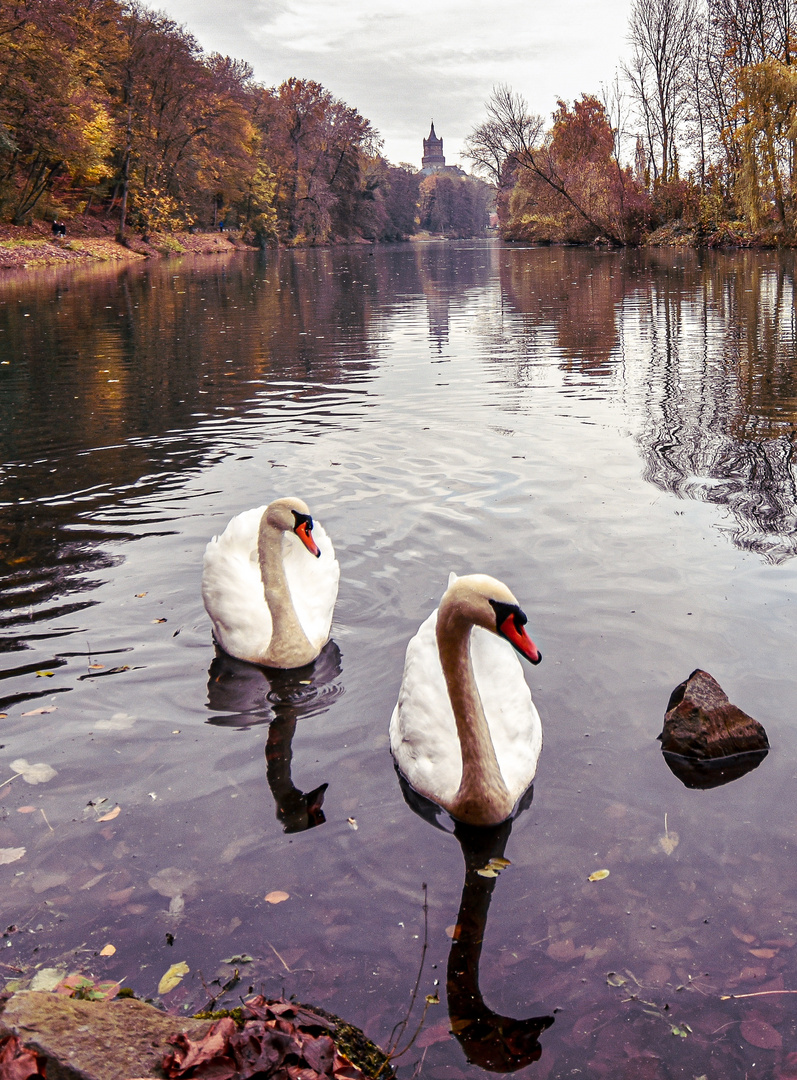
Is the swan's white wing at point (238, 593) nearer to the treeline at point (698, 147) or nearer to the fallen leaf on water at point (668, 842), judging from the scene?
the fallen leaf on water at point (668, 842)

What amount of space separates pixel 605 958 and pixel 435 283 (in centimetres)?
3159

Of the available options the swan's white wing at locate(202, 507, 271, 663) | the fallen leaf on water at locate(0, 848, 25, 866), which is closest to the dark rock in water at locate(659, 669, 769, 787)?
the swan's white wing at locate(202, 507, 271, 663)

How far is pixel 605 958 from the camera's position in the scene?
311 centimetres

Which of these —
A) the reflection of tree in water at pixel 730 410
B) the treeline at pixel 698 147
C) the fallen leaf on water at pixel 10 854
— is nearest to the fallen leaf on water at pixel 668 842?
the fallen leaf on water at pixel 10 854

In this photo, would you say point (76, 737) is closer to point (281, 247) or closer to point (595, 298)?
point (595, 298)

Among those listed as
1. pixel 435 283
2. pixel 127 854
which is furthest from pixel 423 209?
pixel 127 854

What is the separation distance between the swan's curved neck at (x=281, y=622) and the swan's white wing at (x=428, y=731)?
1151 mm

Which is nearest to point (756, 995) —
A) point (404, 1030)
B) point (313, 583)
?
point (404, 1030)

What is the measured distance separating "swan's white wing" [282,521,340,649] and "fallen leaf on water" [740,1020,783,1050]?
3005 millimetres

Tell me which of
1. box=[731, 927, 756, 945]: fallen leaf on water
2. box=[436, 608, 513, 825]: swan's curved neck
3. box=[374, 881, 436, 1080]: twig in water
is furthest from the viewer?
box=[436, 608, 513, 825]: swan's curved neck

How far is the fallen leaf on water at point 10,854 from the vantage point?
142 inches

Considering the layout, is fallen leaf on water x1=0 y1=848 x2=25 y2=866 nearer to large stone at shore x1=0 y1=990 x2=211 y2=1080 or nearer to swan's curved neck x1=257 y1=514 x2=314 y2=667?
large stone at shore x1=0 y1=990 x2=211 y2=1080

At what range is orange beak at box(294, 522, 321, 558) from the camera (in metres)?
5.03

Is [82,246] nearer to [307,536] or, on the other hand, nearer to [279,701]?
[307,536]
